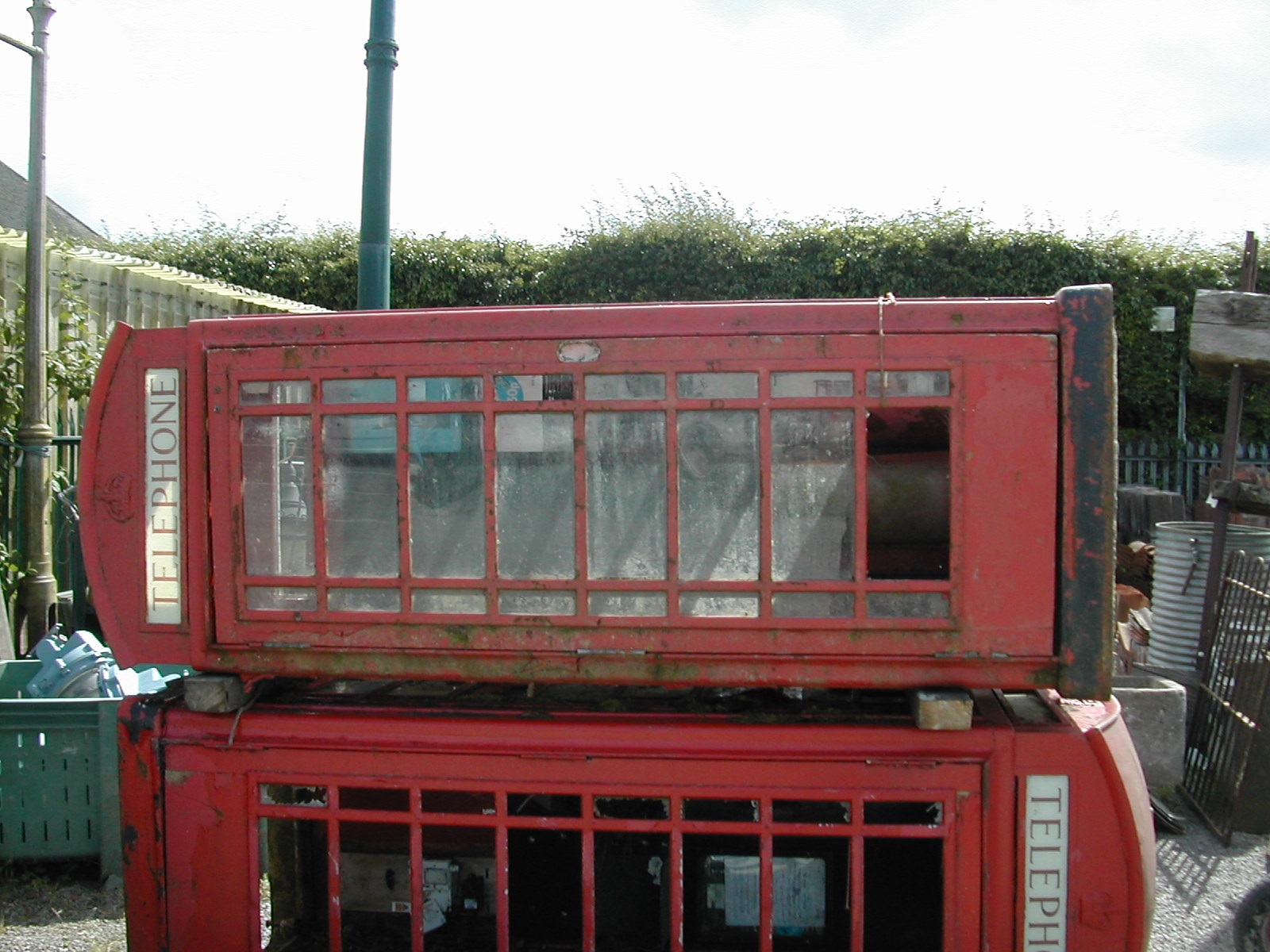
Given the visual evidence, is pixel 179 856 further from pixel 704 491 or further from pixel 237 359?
pixel 704 491

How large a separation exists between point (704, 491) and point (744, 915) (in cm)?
141

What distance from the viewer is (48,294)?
7.02m

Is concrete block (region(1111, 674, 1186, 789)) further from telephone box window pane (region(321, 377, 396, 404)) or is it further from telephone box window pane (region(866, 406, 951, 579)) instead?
telephone box window pane (region(321, 377, 396, 404))

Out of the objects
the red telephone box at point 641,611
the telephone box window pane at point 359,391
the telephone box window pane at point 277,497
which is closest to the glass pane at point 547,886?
the red telephone box at point 641,611

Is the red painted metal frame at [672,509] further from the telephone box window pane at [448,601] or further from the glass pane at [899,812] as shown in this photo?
the glass pane at [899,812]

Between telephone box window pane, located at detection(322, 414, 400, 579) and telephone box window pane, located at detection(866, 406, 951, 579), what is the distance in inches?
61.2

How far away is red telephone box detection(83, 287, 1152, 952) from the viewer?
288 cm

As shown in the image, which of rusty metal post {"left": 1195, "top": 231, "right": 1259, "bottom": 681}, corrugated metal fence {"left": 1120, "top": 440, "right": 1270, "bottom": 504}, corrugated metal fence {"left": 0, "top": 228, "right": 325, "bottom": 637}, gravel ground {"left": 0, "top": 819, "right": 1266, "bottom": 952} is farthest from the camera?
corrugated metal fence {"left": 1120, "top": 440, "right": 1270, "bottom": 504}

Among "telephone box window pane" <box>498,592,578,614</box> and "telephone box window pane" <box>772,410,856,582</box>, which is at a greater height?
"telephone box window pane" <box>772,410,856,582</box>

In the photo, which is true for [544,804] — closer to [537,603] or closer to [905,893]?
[537,603]

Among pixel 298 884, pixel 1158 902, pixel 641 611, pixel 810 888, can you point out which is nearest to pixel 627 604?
pixel 641 611

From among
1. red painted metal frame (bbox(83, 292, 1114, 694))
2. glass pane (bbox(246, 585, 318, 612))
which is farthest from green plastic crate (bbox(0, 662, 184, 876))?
glass pane (bbox(246, 585, 318, 612))

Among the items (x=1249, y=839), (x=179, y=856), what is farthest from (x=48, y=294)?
(x=1249, y=839)

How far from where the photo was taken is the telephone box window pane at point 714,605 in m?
2.96
